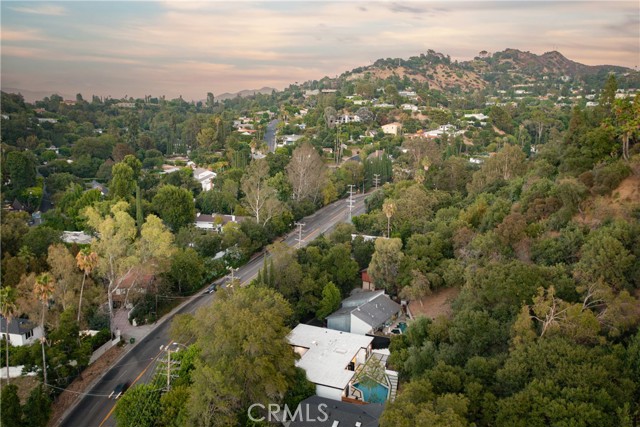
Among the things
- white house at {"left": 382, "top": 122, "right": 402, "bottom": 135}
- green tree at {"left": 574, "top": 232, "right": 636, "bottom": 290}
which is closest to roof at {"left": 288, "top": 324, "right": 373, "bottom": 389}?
green tree at {"left": 574, "top": 232, "right": 636, "bottom": 290}

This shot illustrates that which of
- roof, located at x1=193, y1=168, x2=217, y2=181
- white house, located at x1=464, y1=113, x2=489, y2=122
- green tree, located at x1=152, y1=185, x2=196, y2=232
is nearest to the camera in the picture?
green tree, located at x1=152, y1=185, x2=196, y2=232

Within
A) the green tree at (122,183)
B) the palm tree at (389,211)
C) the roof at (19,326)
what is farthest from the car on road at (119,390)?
the green tree at (122,183)

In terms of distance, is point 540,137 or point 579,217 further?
point 540,137

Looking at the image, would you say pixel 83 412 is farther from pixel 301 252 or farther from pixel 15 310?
pixel 301 252

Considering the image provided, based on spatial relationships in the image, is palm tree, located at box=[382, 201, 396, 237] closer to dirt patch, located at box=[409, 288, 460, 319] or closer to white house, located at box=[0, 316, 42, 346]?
dirt patch, located at box=[409, 288, 460, 319]

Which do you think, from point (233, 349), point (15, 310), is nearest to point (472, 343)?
point (233, 349)
